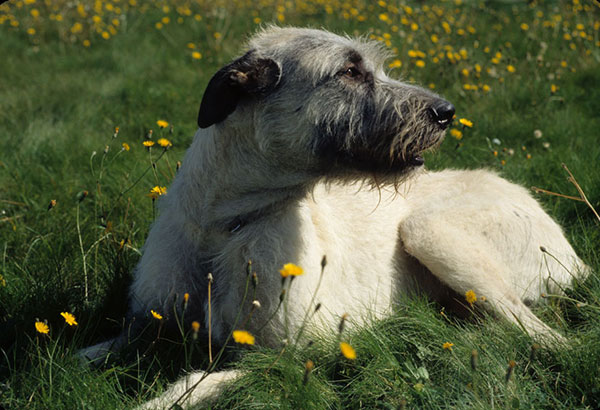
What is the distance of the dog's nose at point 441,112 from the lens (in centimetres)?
334


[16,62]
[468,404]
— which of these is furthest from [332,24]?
[468,404]

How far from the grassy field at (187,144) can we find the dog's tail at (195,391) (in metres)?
0.11

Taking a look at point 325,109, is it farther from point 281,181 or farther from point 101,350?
point 101,350

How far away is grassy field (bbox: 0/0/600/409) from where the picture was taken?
2.89m

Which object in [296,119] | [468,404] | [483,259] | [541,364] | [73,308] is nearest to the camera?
[468,404]

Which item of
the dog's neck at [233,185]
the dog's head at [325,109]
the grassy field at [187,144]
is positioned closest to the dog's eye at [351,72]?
the dog's head at [325,109]

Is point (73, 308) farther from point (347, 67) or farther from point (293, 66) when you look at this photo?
point (347, 67)

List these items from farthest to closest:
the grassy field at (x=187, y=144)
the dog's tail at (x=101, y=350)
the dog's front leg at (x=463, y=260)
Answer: the dog's front leg at (x=463, y=260)
the dog's tail at (x=101, y=350)
the grassy field at (x=187, y=144)

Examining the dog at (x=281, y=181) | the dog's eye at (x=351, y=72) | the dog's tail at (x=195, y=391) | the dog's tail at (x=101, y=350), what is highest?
the dog's eye at (x=351, y=72)

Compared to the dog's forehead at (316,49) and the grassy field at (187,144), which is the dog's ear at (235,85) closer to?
the dog's forehead at (316,49)

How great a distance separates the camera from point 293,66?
10.8 ft

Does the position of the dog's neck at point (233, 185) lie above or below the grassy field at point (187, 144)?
above

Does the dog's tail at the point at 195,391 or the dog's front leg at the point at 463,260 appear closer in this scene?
the dog's tail at the point at 195,391

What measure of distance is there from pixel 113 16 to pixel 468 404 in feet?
29.2
